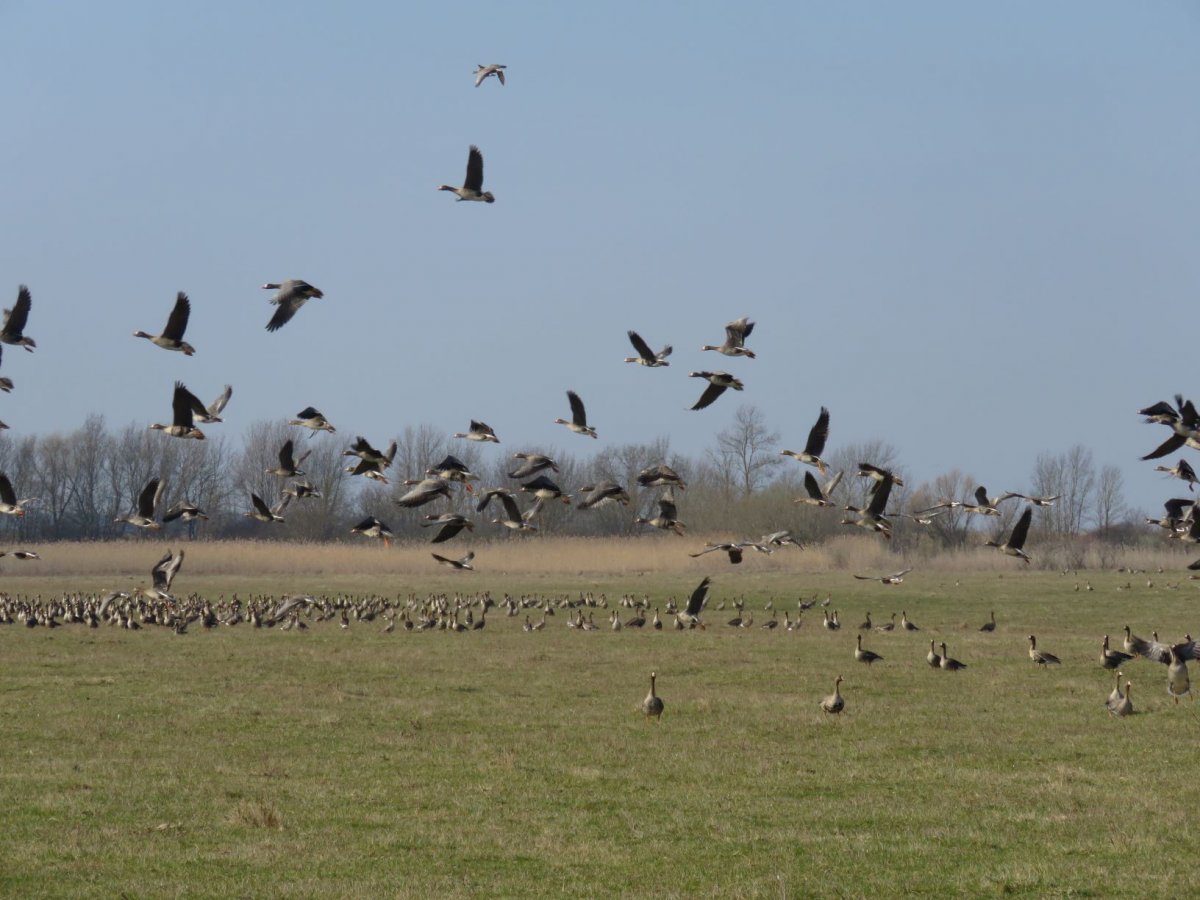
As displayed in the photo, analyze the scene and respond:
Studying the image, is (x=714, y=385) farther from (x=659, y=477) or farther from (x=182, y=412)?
(x=182, y=412)

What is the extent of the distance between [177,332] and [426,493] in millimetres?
3944

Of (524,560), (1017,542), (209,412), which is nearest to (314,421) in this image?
(209,412)

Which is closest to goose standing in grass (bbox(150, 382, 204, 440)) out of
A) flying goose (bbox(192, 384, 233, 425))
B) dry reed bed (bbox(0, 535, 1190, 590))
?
flying goose (bbox(192, 384, 233, 425))

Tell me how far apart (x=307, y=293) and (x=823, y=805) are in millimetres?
9234

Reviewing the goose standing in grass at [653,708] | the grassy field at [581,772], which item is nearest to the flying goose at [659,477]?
the goose standing in grass at [653,708]

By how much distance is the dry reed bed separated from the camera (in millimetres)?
63000

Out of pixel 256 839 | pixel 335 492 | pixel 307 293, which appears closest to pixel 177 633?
pixel 307 293

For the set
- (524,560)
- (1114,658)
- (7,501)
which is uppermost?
(7,501)

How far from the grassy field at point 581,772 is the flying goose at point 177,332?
5.11 m

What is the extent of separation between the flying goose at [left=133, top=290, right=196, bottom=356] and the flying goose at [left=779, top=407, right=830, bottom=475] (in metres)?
9.21

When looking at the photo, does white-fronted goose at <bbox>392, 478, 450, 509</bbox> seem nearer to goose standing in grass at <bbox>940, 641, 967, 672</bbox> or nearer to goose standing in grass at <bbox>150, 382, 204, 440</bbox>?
goose standing in grass at <bbox>150, 382, 204, 440</bbox>

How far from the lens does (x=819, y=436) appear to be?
2152cm

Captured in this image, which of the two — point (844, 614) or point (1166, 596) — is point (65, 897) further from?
point (1166, 596)

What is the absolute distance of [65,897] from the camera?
10602 mm
